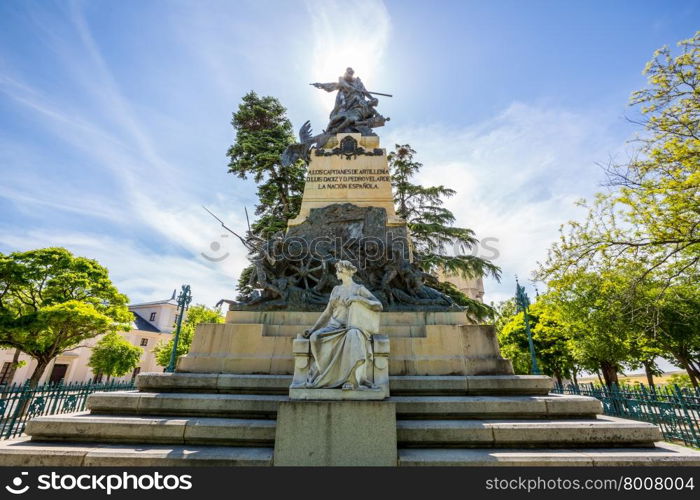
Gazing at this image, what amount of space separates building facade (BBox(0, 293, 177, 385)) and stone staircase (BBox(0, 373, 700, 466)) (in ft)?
88.6

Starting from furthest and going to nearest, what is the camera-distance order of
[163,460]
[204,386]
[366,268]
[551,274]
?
[551,274] < [366,268] < [204,386] < [163,460]

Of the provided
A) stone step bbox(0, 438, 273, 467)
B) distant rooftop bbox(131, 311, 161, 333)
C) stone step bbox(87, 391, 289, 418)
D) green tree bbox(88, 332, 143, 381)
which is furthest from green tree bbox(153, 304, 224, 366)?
stone step bbox(0, 438, 273, 467)

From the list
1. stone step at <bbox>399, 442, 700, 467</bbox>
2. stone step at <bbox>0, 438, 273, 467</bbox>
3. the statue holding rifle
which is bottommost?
stone step at <bbox>0, 438, 273, 467</bbox>

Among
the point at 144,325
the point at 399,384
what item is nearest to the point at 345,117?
the point at 399,384

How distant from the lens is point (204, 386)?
599 centimetres

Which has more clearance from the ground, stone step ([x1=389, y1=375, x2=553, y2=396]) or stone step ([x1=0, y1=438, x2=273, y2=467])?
stone step ([x1=389, y1=375, x2=553, y2=396])

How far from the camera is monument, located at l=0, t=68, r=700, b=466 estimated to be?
14.0ft

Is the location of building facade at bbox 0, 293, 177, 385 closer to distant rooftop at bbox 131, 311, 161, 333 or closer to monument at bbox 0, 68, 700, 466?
distant rooftop at bbox 131, 311, 161, 333

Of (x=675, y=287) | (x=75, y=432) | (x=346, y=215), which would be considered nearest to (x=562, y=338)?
(x=675, y=287)

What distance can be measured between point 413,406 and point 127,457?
393 cm

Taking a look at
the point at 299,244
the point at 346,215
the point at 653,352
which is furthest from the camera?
the point at 653,352

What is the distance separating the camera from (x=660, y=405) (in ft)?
23.1
